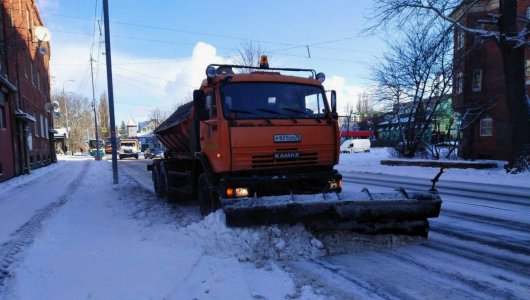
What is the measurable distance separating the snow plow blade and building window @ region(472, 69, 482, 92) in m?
25.7

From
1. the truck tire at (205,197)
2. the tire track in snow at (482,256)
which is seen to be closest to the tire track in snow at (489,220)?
the tire track in snow at (482,256)

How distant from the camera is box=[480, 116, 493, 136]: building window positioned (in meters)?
27.1

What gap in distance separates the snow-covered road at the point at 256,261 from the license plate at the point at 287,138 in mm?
1489

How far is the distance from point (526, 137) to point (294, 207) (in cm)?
1460

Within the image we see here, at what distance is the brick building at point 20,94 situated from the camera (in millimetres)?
17484

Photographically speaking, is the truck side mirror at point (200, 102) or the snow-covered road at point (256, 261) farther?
the truck side mirror at point (200, 102)

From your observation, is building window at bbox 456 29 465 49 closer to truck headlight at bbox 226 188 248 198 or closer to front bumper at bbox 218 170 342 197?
front bumper at bbox 218 170 342 197

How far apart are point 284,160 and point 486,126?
86.4 ft

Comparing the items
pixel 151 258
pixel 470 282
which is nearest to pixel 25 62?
pixel 151 258

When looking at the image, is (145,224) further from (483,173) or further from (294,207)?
(483,173)

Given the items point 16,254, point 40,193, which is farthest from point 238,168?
point 40,193

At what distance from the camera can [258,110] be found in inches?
249

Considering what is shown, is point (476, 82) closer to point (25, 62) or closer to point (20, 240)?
point (20, 240)

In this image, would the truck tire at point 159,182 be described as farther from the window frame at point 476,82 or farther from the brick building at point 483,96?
the window frame at point 476,82
